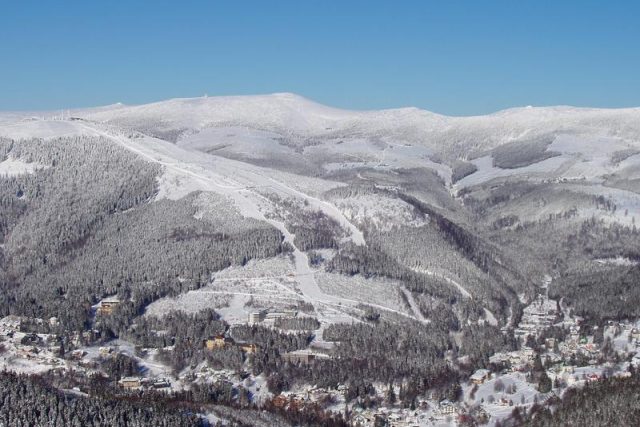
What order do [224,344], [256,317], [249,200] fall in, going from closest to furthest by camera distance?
[224,344] < [256,317] < [249,200]

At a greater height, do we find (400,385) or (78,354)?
(78,354)

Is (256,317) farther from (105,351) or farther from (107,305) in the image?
(105,351)

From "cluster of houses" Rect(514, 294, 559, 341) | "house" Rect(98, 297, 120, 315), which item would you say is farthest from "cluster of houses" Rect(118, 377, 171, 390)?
"cluster of houses" Rect(514, 294, 559, 341)

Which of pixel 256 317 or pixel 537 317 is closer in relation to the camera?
pixel 256 317

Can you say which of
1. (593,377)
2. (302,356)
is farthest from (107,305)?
(593,377)

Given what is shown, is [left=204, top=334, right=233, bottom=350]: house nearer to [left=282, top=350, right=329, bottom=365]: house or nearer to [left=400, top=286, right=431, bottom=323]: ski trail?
[left=282, top=350, right=329, bottom=365]: house

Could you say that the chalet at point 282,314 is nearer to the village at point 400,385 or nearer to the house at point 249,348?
the village at point 400,385
